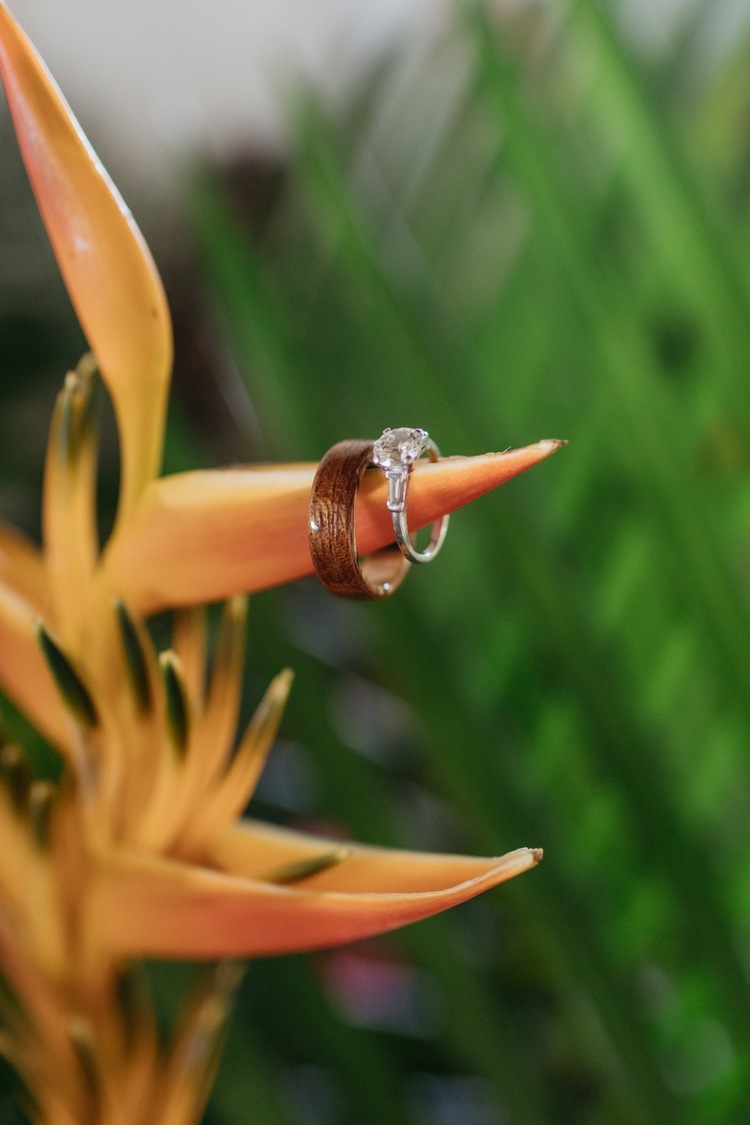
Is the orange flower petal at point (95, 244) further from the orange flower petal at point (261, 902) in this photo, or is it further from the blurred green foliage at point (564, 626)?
the blurred green foliage at point (564, 626)

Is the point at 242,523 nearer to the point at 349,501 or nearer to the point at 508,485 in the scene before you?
the point at 349,501

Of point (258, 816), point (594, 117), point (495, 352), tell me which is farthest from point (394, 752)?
point (594, 117)

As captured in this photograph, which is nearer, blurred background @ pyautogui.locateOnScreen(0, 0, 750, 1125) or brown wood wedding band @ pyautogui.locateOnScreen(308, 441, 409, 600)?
brown wood wedding band @ pyautogui.locateOnScreen(308, 441, 409, 600)

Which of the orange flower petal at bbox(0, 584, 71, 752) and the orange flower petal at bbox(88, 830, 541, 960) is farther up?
the orange flower petal at bbox(0, 584, 71, 752)

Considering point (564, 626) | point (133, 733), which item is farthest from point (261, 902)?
point (564, 626)

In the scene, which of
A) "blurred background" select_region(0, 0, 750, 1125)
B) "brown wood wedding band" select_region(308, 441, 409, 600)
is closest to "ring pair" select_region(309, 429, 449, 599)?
"brown wood wedding band" select_region(308, 441, 409, 600)

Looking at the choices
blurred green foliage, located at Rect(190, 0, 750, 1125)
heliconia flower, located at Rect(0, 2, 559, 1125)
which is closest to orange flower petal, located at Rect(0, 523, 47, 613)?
heliconia flower, located at Rect(0, 2, 559, 1125)

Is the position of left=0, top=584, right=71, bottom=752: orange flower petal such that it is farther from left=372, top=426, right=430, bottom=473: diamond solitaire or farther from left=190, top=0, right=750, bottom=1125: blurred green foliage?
left=190, top=0, right=750, bottom=1125: blurred green foliage

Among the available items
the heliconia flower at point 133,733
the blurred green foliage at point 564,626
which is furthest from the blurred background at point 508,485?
the heliconia flower at point 133,733

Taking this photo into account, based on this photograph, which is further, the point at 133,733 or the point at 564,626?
the point at 564,626
